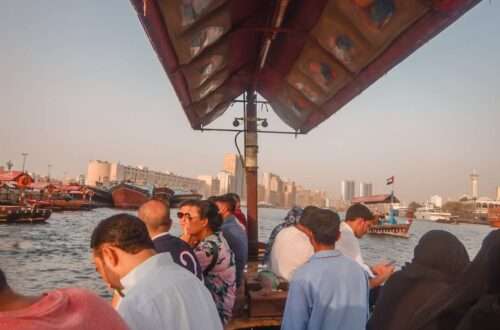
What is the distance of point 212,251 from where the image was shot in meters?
3.70

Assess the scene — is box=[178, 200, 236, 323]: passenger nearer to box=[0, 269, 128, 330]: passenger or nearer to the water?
box=[0, 269, 128, 330]: passenger

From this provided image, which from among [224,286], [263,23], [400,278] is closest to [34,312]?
[400,278]

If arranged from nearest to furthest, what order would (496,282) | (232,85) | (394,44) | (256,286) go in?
1. (496,282)
2. (394,44)
3. (256,286)
4. (232,85)

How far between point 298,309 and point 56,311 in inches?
82.8

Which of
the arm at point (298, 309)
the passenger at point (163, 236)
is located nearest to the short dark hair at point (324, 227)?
the arm at point (298, 309)

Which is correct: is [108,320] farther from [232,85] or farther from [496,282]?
[232,85]

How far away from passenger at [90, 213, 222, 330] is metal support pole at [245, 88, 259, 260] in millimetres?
5802

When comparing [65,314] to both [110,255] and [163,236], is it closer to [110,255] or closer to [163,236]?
[110,255]

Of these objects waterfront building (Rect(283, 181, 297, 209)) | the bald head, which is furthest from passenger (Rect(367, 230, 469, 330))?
waterfront building (Rect(283, 181, 297, 209))

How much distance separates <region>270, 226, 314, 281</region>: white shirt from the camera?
4.46 meters

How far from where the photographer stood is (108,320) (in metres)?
1.43

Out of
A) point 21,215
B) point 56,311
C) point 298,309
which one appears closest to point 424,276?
point 298,309

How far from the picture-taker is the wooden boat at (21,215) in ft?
131

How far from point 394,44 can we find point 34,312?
3.67 m
